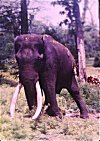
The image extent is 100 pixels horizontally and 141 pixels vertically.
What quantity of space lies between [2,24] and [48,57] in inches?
465

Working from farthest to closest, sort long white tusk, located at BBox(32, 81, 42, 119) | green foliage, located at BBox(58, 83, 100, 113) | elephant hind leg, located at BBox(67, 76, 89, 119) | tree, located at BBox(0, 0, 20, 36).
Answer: tree, located at BBox(0, 0, 20, 36) → green foliage, located at BBox(58, 83, 100, 113) → elephant hind leg, located at BBox(67, 76, 89, 119) → long white tusk, located at BBox(32, 81, 42, 119)

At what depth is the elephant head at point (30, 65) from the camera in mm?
8836

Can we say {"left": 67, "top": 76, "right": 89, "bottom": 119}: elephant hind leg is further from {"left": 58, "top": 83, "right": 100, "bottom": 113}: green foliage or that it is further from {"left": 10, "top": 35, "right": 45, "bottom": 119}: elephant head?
{"left": 10, "top": 35, "right": 45, "bottom": 119}: elephant head

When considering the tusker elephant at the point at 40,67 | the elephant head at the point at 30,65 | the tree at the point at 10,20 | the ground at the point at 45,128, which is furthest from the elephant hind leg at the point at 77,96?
the tree at the point at 10,20

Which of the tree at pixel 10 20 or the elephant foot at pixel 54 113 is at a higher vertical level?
A: the tree at pixel 10 20

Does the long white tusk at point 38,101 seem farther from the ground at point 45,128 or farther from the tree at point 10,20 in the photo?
the tree at point 10,20

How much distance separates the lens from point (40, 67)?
362 inches

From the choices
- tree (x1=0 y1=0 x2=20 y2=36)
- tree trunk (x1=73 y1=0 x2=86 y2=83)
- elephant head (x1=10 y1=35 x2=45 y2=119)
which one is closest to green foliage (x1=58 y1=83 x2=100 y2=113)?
elephant head (x1=10 y1=35 x2=45 y2=119)

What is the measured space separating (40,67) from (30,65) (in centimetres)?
33

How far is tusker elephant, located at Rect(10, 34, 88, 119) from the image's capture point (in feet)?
29.1

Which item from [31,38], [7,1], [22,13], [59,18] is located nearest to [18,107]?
[31,38]

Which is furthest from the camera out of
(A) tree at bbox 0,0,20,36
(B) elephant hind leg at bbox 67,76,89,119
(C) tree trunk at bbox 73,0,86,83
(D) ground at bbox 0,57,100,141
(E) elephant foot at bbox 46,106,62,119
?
(A) tree at bbox 0,0,20,36

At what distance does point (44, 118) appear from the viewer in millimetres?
9102

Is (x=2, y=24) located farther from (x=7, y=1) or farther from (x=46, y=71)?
(x=46, y=71)
